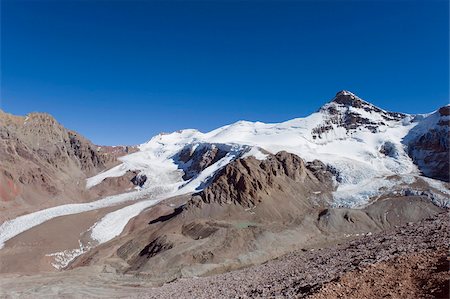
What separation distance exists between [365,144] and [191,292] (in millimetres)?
126138

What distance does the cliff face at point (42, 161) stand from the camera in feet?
319

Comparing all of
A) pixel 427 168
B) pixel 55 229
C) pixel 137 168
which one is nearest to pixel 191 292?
pixel 55 229

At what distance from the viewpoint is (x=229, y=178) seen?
82.5 meters

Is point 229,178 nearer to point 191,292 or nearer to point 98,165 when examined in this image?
point 191,292

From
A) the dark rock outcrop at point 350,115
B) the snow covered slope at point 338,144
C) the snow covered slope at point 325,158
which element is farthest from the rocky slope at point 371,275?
the dark rock outcrop at point 350,115

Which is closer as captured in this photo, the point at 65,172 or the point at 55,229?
the point at 55,229

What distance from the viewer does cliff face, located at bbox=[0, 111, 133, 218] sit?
9719cm

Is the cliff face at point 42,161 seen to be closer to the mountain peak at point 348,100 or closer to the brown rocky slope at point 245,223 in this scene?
→ the brown rocky slope at point 245,223

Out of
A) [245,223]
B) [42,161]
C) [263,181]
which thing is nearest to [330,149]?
[263,181]

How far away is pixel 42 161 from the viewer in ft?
390

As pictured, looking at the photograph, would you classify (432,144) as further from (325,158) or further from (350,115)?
(350,115)

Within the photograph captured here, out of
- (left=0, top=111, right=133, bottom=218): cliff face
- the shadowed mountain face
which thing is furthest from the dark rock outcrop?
(left=0, top=111, right=133, bottom=218): cliff face

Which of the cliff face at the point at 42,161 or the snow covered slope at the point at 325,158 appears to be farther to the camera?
the cliff face at the point at 42,161

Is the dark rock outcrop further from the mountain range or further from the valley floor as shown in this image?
the valley floor
